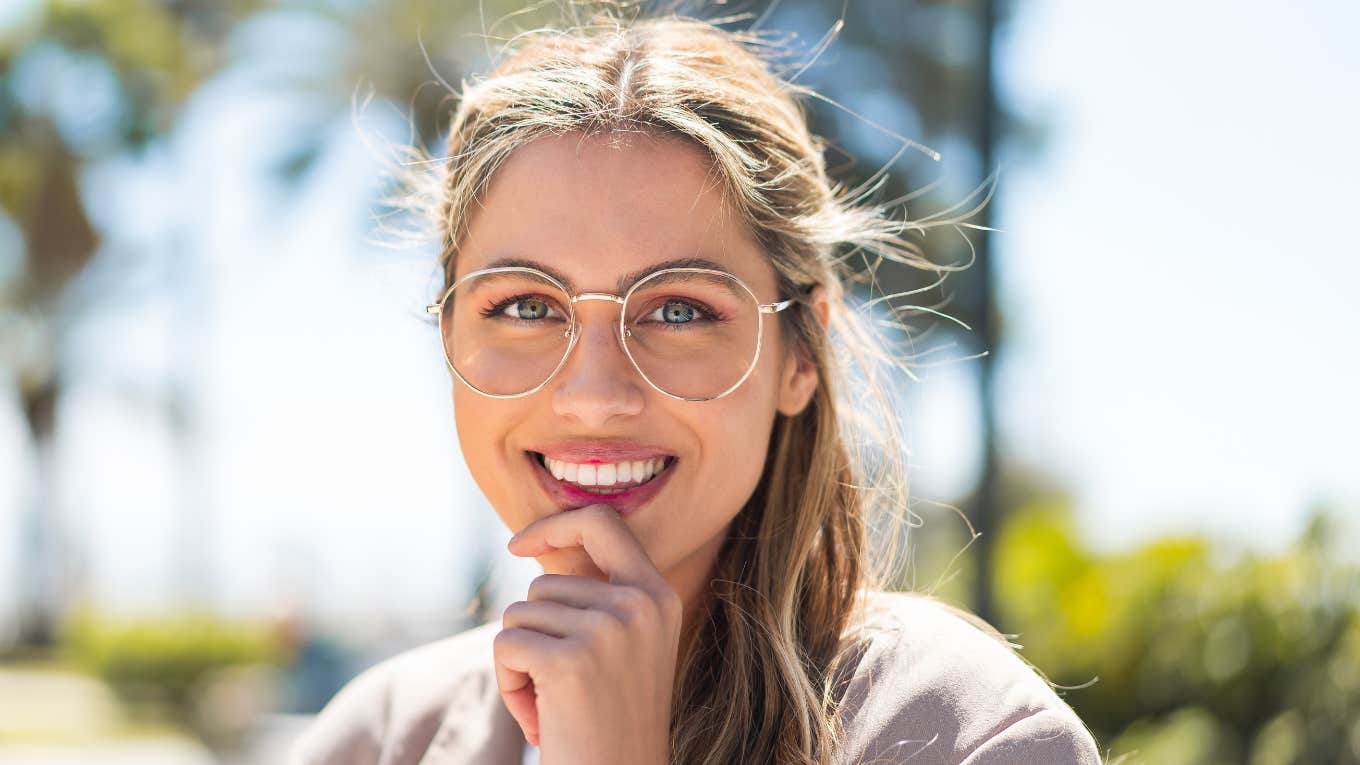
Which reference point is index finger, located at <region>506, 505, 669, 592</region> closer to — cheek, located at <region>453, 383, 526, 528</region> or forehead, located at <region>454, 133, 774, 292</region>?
cheek, located at <region>453, 383, 526, 528</region>

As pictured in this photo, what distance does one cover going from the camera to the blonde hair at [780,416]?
6.43ft

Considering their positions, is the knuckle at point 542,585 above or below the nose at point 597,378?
below

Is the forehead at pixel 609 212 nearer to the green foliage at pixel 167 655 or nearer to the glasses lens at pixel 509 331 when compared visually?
the glasses lens at pixel 509 331

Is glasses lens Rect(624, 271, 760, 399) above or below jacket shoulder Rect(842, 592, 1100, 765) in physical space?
above

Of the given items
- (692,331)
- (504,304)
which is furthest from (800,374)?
(504,304)

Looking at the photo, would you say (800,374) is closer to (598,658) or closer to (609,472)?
(609,472)

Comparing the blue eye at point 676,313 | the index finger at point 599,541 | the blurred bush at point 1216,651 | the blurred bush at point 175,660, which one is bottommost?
the blurred bush at point 175,660

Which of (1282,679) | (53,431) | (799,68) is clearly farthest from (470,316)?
(53,431)

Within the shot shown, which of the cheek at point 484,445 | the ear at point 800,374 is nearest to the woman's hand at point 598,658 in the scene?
the cheek at point 484,445

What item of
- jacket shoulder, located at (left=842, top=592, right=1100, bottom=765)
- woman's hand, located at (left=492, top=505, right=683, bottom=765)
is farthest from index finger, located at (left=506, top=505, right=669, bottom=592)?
jacket shoulder, located at (left=842, top=592, right=1100, bottom=765)

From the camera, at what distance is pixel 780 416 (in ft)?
7.29

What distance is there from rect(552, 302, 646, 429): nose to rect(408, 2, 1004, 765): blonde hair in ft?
0.99

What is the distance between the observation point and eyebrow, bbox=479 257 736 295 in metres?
1.88

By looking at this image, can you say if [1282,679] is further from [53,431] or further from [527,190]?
[53,431]
